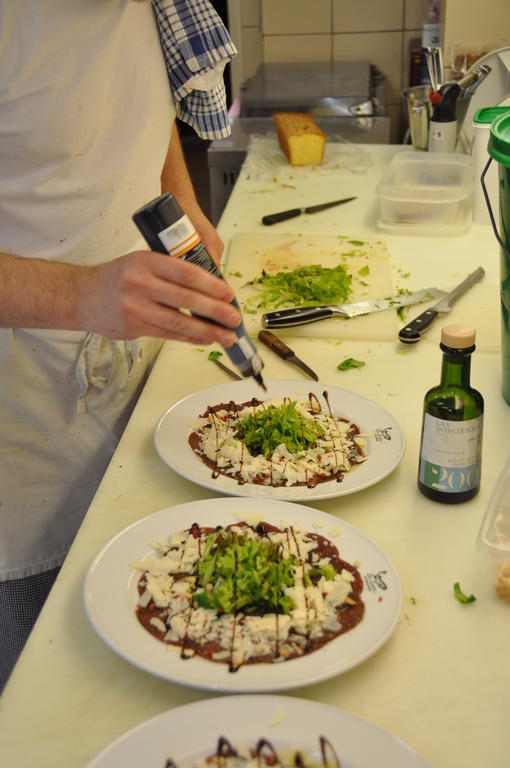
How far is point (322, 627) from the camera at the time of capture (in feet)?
2.84

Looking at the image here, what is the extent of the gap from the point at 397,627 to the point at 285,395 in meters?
0.52

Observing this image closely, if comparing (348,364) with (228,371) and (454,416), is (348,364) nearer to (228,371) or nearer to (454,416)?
(228,371)

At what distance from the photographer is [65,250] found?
1.44 meters

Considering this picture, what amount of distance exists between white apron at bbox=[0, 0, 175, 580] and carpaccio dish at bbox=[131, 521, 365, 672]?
1.99 feet

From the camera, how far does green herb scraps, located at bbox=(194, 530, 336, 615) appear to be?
0.88 metres

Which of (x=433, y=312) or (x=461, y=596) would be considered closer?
(x=461, y=596)

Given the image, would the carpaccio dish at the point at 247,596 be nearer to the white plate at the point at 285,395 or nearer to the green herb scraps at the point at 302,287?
the white plate at the point at 285,395

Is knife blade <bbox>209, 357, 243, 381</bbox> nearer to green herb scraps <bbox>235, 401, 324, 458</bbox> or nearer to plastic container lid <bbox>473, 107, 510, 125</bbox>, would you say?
green herb scraps <bbox>235, 401, 324, 458</bbox>

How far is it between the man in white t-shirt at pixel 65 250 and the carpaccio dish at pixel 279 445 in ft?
0.65

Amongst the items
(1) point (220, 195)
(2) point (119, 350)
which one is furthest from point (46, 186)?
(1) point (220, 195)

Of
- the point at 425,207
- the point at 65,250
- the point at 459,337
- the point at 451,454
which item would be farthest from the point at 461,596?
the point at 425,207

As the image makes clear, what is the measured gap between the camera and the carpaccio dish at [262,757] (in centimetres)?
72

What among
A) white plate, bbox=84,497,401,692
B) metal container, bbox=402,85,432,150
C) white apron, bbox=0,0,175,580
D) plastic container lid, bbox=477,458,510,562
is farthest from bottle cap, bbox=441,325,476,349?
metal container, bbox=402,85,432,150

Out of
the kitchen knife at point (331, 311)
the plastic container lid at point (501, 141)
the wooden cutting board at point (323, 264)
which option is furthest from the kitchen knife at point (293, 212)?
the plastic container lid at point (501, 141)
